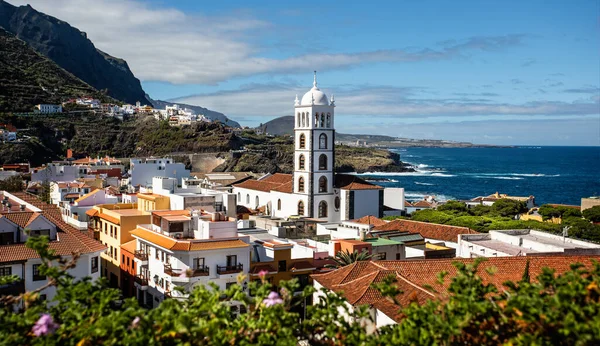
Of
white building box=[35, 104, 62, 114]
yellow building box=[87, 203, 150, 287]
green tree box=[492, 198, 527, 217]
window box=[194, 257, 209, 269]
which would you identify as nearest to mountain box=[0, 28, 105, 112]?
white building box=[35, 104, 62, 114]

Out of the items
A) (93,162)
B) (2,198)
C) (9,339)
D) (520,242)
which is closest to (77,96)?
(93,162)

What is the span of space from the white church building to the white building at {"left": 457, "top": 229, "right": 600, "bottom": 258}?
57.9ft

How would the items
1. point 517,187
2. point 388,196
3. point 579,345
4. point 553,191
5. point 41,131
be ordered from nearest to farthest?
point 579,345
point 388,196
point 41,131
point 553,191
point 517,187

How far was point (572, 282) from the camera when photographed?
31.6ft

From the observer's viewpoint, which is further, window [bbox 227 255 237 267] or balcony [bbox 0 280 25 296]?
window [bbox 227 255 237 267]

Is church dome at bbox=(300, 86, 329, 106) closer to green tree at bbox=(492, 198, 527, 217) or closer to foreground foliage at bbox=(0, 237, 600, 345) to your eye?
green tree at bbox=(492, 198, 527, 217)

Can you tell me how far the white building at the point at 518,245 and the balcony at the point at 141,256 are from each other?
16.4 meters

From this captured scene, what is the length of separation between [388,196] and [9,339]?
51672mm

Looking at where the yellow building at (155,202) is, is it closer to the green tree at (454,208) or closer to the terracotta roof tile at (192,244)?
the terracotta roof tile at (192,244)

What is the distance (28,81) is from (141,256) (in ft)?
398

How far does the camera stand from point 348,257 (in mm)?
26547

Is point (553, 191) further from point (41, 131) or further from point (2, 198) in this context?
point (2, 198)

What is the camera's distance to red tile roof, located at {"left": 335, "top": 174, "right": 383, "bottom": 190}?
49875 mm

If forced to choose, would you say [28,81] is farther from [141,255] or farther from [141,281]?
[141,281]
